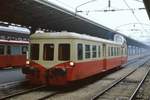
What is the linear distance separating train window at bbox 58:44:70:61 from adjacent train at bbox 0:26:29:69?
9835mm

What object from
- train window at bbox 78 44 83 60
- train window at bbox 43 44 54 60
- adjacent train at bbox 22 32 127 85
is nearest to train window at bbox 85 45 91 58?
adjacent train at bbox 22 32 127 85

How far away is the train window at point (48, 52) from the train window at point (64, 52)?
396 mm

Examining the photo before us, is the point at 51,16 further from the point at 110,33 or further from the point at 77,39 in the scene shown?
the point at 110,33

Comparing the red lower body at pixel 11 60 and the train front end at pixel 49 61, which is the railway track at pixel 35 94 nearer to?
the train front end at pixel 49 61

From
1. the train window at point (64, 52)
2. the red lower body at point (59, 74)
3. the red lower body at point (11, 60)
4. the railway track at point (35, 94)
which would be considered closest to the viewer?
the railway track at point (35, 94)

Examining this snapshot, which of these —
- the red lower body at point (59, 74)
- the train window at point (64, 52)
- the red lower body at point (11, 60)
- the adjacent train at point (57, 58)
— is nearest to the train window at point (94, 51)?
the adjacent train at point (57, 58)

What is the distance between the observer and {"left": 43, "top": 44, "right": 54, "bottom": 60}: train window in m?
14.9

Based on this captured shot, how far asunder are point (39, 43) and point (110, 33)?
110 feet

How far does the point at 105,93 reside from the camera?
13859 millimetres

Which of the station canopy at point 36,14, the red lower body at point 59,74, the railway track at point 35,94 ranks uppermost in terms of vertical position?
the station canopy at point 36,14

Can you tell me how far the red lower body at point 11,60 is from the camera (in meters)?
24.1

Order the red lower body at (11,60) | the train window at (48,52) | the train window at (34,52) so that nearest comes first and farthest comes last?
the train window at (48,52) → the train window at (34,52) → the red lower body at (11,60)

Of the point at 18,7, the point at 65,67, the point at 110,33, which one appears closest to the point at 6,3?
the point at 18,7

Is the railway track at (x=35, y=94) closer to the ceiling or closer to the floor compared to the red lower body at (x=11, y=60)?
closer to the floor
